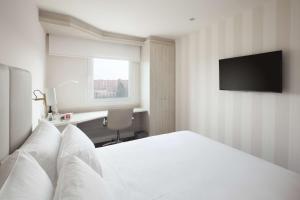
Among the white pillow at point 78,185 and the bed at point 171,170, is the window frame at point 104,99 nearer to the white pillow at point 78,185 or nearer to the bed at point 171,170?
the bed at point 171,170

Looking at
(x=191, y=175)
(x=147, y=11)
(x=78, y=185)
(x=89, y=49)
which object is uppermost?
(x=147, y=11)

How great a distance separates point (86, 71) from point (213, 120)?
106 inches

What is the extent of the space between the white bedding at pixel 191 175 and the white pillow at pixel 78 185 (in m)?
0.27

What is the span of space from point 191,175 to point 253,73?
1.75 m

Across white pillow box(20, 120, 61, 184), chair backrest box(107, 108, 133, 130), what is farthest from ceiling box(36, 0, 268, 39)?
white pillow box(20, 120, 61, 184)

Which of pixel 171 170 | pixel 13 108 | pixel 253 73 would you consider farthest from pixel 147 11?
pixel 171 170

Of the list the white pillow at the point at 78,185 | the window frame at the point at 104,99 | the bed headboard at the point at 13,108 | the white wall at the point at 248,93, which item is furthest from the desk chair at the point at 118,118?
the white pillow at the point at 78,185

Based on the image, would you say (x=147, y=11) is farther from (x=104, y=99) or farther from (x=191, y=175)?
(x=191, y=175)

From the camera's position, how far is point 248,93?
2367mm

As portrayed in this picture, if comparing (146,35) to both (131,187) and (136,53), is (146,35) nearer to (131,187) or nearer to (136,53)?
(136,53)

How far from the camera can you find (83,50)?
3.20 metres

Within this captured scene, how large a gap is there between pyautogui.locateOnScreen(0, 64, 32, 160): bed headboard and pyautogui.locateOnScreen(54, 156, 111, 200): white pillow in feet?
1.38

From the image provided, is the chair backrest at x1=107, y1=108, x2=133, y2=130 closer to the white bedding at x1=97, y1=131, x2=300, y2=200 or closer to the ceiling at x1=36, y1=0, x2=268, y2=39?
the white bedding at x1=97, y1=131, x2=300, y2=200

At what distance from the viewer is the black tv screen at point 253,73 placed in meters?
1.97
